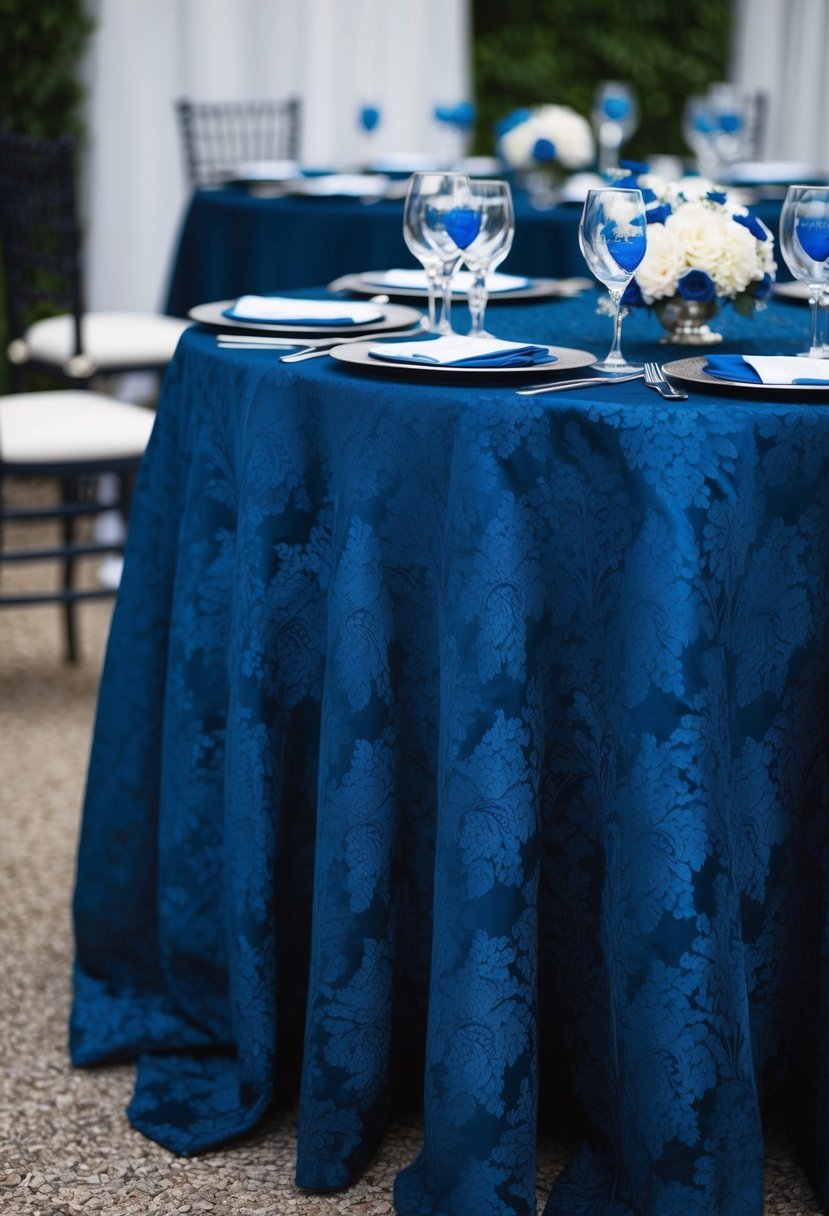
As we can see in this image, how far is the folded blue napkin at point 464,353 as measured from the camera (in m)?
1.66

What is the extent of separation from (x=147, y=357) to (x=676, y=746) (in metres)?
2.77

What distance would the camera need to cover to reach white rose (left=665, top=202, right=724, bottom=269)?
1941 millimetres

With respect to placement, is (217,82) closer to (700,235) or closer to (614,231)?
(700,235)

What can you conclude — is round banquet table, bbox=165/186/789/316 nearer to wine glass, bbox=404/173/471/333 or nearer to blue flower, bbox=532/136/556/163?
blue flower, bbox=532/136/556/163

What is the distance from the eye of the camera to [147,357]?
3.99 metres

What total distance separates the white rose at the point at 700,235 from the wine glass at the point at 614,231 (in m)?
0.20

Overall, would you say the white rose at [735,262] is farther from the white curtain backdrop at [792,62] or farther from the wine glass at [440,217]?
the white curtain backdrop at [792,62]

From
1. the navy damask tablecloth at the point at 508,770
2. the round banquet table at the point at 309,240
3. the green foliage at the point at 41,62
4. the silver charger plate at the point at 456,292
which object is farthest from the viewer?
the green foliage at the point at 41,62

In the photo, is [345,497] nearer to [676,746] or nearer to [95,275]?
[676,746]

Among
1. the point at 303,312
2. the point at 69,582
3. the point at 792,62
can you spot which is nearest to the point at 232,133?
the point at 792,62

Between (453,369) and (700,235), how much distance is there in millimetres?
496

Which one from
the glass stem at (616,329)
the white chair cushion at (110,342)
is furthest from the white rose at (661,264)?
the white chair cushion at (110,342)

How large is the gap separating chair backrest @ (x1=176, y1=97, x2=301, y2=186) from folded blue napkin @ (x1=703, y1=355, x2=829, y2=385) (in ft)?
10.6

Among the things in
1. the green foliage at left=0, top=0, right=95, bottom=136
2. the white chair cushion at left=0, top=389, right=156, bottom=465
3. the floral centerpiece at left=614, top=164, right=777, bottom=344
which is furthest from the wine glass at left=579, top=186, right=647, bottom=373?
the green foliage at left=0, top=0, right=95, bottom=136
